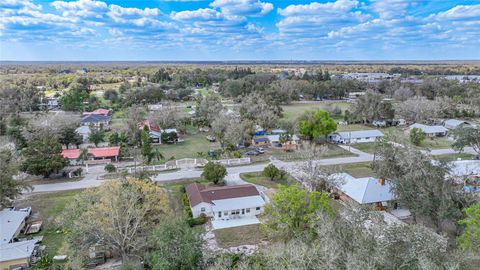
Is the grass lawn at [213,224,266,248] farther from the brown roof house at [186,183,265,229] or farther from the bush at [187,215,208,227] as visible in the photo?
the bush at [187,215,208,227]

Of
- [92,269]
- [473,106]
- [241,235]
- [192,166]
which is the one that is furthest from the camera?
[473,106]

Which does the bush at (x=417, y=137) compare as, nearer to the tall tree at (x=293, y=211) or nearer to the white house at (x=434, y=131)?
the white house at (x=434, y=131)

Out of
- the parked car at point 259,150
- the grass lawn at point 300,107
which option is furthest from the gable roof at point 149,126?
the grass lawn at point 300,107

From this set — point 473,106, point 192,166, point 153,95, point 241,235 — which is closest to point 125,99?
point 153,95

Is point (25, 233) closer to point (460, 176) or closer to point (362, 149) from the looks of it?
point (460, 176)

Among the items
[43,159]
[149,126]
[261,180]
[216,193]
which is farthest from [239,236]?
[149,126]

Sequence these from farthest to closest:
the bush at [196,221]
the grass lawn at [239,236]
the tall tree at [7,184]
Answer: the tall tree at [7,184] → the bush at [196,221] → the grass lawn at [239,236]
